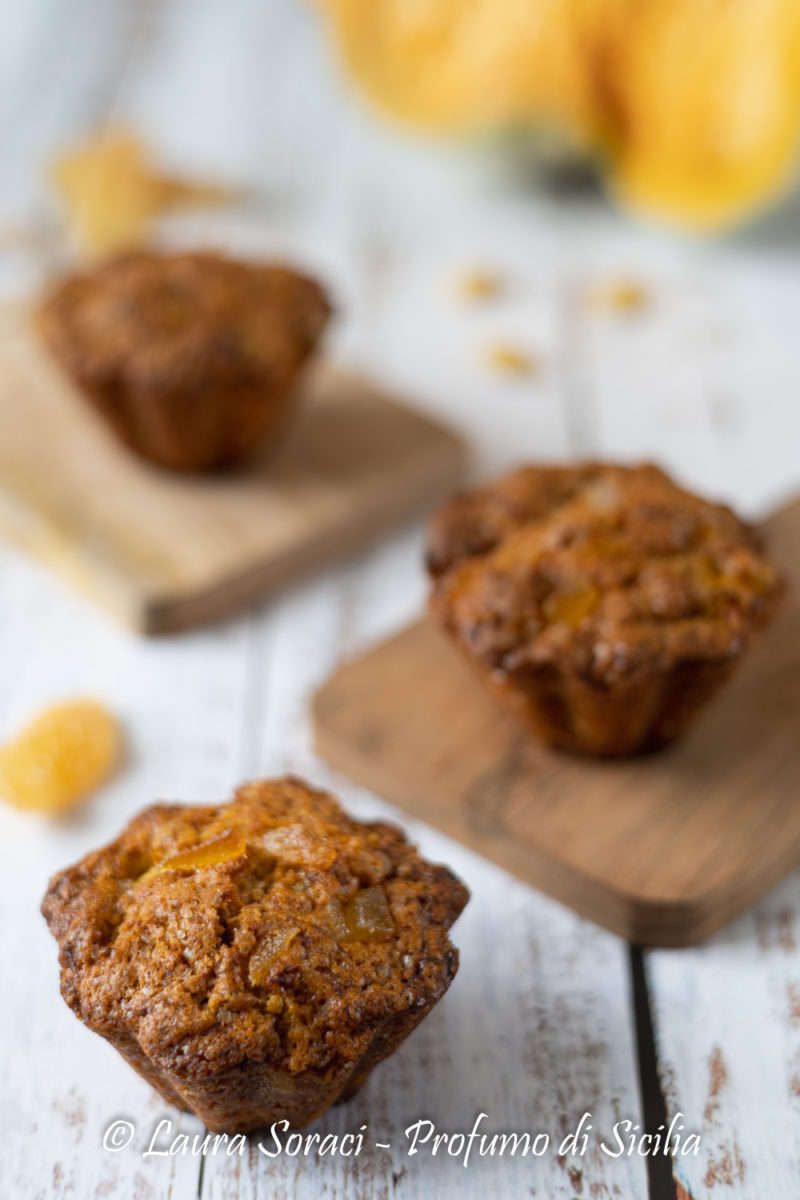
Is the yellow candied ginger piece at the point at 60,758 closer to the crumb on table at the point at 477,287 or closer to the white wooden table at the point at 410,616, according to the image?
the white wooden table at the point at 410,616

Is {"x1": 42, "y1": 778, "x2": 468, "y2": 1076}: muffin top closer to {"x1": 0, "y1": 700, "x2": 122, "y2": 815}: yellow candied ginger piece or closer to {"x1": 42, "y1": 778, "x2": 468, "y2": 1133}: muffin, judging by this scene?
{"x1": 42, "y1": 778, "x2": 468, "y2": 1133}: muffin

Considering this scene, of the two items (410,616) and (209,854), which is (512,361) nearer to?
(410,616)

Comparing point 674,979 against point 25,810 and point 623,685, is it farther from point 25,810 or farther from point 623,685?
point 25,810

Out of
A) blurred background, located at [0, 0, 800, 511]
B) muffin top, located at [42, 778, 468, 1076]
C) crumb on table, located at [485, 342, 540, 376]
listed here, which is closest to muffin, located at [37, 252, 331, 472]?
blurred background, located at [0, 0, 800, 511]

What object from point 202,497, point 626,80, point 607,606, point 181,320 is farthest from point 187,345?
point 626,80

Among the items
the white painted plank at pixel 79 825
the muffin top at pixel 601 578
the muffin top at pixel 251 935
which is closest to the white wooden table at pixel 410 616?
the white painted plank at pixel 79 825

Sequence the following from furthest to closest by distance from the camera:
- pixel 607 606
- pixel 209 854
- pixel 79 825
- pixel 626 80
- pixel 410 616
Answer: pixel 626 80, pixel 410 616, pixel 79 825, pixel 607 606, pixel 209 854

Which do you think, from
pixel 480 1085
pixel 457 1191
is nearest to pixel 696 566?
pixel 480 1085
